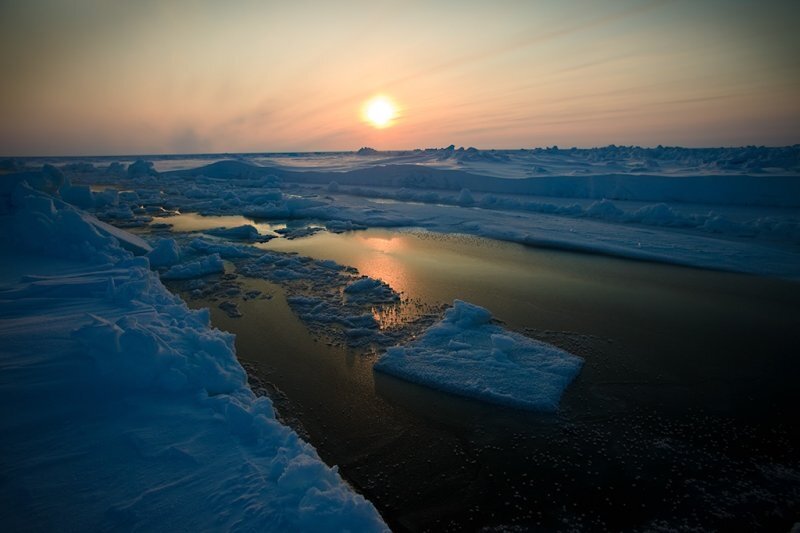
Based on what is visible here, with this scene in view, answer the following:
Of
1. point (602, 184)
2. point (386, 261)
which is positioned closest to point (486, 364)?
point (386, 261)

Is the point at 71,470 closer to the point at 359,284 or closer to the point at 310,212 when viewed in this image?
the point at 359,284

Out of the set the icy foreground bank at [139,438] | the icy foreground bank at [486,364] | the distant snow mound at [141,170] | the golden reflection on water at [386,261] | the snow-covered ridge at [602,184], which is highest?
the distant snow mound at [141,170]

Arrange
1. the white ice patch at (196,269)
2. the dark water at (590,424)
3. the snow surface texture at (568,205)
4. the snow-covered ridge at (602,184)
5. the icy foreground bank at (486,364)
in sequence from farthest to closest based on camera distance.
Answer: the snow-covered ridge at (602,184), the snow surface texture at (568,205), the white ice patch at (196,269), the icy foreground bank at (486,364), the dark water at (590,424)

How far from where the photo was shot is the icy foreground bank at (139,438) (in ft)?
6.21

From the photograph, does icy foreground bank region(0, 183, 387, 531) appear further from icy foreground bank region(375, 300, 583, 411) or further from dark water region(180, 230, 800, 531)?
icy foreground bank region(375, 300, 583, 411)

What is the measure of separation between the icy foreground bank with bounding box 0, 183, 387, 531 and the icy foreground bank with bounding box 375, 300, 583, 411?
1675 millimetres

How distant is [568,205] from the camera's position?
15.5 meters

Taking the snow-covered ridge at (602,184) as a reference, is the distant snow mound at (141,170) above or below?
above

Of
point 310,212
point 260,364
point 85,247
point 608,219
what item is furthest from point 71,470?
point 608,219

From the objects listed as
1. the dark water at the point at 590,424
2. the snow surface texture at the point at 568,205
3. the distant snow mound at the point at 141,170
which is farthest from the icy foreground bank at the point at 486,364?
the distant snow mound at the point at 141,170

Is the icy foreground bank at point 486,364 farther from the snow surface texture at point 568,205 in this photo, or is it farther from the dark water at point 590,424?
the snow surface texture at point 568,205

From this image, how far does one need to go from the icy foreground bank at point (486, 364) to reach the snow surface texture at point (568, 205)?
596 centimetres

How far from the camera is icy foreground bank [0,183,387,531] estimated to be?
189 centimetres

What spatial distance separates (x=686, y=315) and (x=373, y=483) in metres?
5.55
